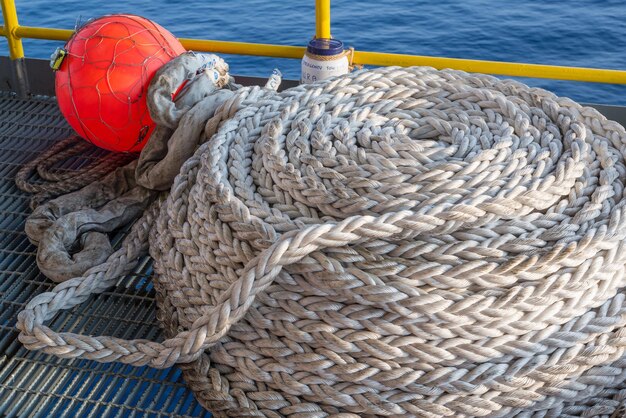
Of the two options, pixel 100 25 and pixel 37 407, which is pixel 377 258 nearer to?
pixel 37 407

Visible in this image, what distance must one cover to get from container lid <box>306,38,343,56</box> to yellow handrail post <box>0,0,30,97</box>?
135 cm

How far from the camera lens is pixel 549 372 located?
1570mm

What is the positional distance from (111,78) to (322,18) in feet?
2.70

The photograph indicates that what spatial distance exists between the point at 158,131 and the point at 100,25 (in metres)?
0.45

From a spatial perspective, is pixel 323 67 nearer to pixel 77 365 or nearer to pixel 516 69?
pixel 516 69

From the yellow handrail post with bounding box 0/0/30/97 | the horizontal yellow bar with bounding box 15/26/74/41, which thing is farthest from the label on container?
the yellow handrail post with bounding box 0/0/30/97

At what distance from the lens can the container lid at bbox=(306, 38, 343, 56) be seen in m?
2.58

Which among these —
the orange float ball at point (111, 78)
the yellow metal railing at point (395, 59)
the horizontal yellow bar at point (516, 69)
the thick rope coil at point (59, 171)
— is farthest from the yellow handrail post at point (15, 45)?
the horizontal yellow bar at point (516, 69)

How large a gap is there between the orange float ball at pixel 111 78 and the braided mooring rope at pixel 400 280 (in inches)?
24.5

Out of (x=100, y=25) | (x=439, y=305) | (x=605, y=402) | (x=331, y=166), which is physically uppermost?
(x=100, y=25)

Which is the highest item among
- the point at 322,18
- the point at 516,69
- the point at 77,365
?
the point at 322,18

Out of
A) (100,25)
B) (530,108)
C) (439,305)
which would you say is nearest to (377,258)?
(439,305)

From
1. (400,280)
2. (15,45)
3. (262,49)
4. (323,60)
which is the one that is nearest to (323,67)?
(323,60)

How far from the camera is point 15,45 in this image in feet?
10.4
